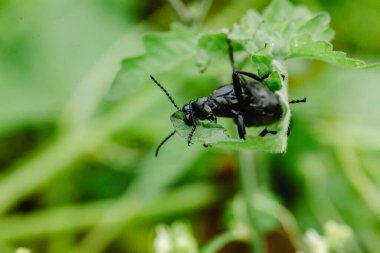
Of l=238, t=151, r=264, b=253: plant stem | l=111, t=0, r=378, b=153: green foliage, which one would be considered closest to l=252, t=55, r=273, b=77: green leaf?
l=111, t=0, r=378, b=153: green foliage

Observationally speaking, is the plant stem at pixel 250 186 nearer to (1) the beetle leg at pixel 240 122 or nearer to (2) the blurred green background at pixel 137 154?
(2) the blurred green background at pixel 137 154

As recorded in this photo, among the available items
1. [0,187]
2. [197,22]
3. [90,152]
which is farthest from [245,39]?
[0,187]

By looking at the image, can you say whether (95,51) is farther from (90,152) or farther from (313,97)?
(313,97)

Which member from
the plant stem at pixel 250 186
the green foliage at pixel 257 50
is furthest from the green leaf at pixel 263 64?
the plant stem at pixel 250 186

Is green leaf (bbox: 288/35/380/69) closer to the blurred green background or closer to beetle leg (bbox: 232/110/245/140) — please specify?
beetle leg (bbox: 232/110/245/140)

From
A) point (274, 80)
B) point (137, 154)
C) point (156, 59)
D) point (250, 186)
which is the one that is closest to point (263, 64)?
point (274, 80)

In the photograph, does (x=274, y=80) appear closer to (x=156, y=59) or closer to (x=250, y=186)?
(x=156, y=59)
